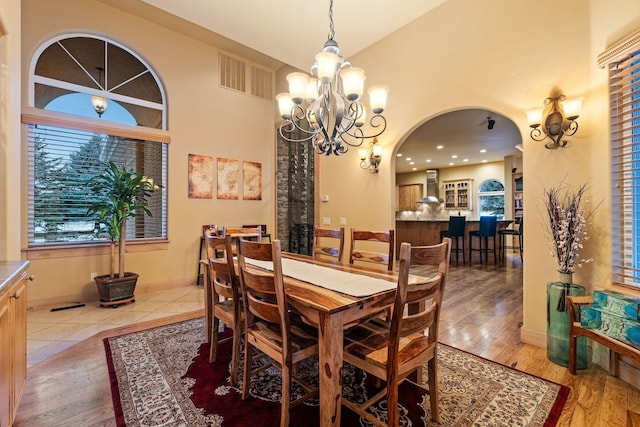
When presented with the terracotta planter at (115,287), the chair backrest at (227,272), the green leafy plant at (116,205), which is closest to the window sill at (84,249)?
the green leafy plant at (116,205)

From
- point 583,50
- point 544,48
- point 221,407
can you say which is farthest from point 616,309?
point 221,407

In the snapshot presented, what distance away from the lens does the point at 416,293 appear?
4.45 ft

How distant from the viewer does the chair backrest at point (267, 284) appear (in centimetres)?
144

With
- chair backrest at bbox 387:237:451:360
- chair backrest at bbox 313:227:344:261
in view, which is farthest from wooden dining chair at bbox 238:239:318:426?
chair backrest at bbox 313:227:344:261

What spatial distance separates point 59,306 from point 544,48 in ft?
19.4

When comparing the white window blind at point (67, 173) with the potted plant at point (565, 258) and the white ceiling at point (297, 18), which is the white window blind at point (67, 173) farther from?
the potted plant at point (565, 258)

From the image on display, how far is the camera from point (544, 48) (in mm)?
2496

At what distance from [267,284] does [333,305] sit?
0.37m

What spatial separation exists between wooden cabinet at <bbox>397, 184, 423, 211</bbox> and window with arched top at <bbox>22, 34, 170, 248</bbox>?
31.9 ft

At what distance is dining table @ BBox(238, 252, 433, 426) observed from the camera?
1349 mm

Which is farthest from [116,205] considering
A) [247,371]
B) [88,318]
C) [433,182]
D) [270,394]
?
[433,182]

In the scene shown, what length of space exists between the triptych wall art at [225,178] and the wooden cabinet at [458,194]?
328 inches

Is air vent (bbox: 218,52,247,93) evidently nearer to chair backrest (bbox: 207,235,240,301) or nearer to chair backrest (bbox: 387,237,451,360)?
chair backrest (bbox: 207,235,240,301)

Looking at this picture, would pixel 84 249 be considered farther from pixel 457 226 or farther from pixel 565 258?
pixel 457 226
